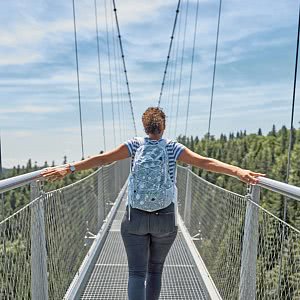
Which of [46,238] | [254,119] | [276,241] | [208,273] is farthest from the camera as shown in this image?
[254,119]

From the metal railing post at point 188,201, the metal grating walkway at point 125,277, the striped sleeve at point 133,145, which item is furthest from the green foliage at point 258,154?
the striped sleeve at point 133,145

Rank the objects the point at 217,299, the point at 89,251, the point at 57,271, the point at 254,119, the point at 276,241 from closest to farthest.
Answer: the point at 276,241, the point at 57,271, the point at 217,299, the point at 89,251, the point at 254,119

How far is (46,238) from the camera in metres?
2.25

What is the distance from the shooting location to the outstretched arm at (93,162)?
6.62ft

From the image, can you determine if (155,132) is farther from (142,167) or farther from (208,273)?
(208,273)

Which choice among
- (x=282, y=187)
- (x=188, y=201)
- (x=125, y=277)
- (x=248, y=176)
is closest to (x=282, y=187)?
(x=282, y=187)

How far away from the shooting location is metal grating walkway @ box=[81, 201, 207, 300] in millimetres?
2996

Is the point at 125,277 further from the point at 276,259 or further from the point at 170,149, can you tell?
the point at 170,149

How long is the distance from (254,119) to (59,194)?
7661cm

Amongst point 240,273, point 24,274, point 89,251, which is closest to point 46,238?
point 24,274

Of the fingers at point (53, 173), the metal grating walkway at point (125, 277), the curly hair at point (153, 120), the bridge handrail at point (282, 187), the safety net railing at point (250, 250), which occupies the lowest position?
the metal grating walkway at point (125, 277)

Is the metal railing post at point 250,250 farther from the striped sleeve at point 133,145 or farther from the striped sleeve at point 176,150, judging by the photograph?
the striped sleeve at point 133,145

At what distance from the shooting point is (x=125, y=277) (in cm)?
341

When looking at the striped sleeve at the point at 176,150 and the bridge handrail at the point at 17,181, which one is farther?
the striped sleeve at the point at 176,150
